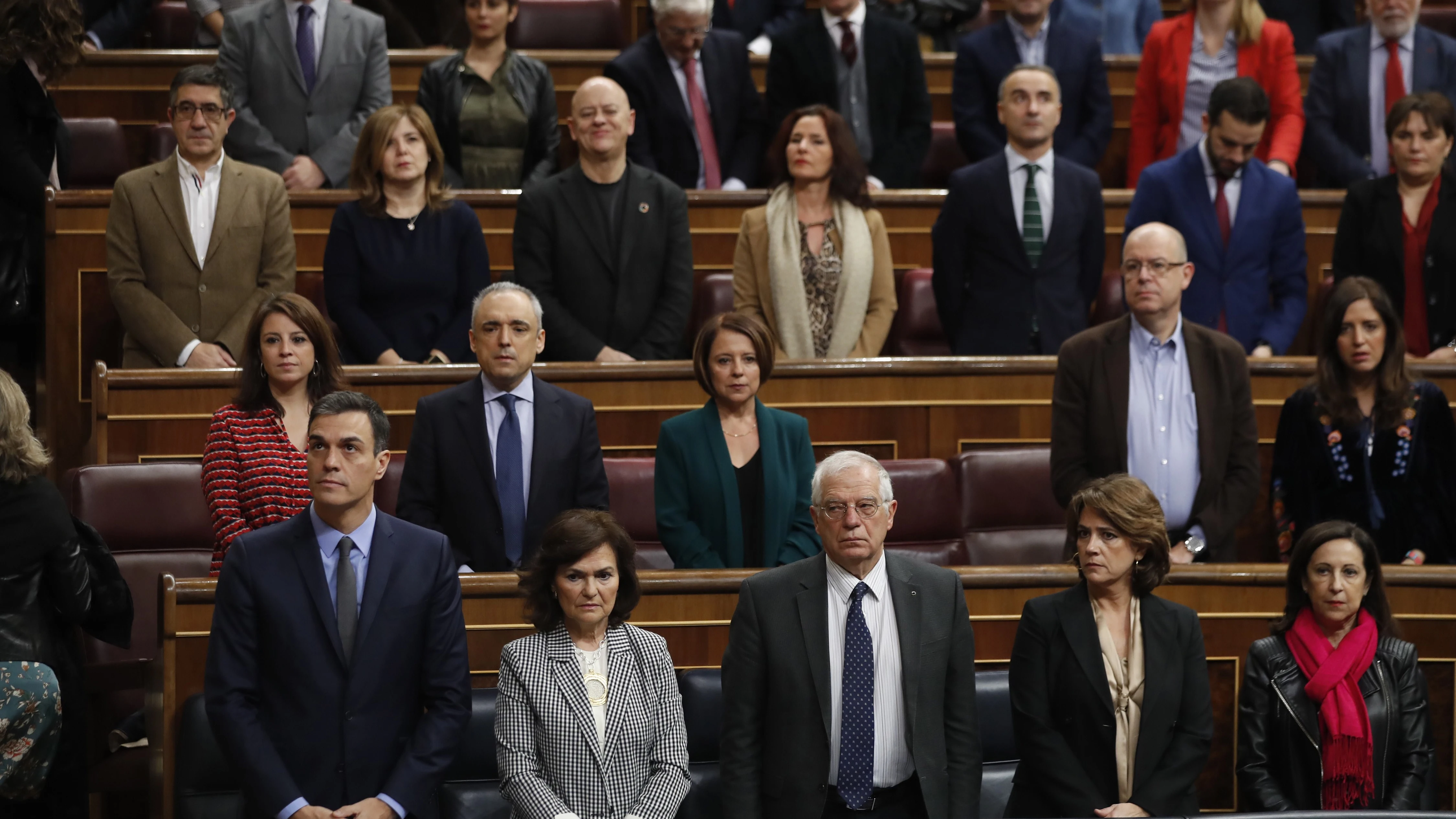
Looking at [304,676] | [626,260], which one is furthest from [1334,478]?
[304,676]

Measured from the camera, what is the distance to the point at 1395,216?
14.5ft

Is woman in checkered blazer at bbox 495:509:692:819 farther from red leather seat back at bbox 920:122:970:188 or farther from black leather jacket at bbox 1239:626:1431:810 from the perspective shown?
red leather seat back at bbox 920:122:970:188

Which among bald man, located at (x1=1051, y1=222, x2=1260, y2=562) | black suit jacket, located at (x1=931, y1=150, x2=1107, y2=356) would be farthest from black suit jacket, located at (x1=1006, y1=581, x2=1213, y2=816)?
black suit jacket, located at (x1=931, y1=150, x2=1107, y2=356)

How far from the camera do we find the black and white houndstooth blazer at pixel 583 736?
105 inches

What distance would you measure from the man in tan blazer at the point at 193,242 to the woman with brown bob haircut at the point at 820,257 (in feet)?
3.93

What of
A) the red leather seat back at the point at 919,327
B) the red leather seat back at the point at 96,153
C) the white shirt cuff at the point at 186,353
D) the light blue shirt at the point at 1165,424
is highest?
the red leather seat back at the point at 96,153

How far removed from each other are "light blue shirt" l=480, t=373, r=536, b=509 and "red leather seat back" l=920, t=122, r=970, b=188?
8.22ft

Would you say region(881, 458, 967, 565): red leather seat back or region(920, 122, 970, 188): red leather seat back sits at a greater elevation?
region(920, 122, 970, 188): red leather seat back

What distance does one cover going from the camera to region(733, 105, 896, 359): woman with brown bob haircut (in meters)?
4.25

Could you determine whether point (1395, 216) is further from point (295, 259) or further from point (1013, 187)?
point (295, 259)

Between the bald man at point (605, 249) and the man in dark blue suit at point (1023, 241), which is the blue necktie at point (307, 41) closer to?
the bald man at point (605, 249)

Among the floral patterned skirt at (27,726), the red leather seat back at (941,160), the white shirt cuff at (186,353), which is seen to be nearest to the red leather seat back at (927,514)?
the white shirt cuff at (186,353)

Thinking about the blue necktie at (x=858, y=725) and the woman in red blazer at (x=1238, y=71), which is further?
the woman in red blazer at (x=1238, y=71)

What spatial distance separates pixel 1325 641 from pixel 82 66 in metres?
4.09
